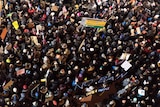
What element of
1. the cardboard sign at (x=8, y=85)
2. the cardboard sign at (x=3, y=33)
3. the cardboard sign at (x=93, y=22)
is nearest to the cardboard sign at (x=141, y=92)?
the cardboard sign at (x=93, y=22)

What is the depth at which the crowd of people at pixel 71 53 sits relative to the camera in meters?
5.20

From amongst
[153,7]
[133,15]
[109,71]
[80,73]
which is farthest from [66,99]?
[153,7]

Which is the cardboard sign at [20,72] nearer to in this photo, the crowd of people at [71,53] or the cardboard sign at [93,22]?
the crowd of people at [71,53]

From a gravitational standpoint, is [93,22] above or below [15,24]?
below

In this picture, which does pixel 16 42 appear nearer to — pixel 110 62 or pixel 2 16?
pixel 2 16

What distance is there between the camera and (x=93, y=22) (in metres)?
6.16

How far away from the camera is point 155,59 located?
19.2ft

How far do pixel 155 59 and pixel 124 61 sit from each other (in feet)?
1.63

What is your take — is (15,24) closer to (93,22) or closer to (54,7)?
(54,7)

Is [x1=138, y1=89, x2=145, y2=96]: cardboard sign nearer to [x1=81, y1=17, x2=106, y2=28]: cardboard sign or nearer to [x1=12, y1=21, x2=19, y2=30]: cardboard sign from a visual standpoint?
[x1=81, y1=17, x2=106, y2=28]: cardboard sign

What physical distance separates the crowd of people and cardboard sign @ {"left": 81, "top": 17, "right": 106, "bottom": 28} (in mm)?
67

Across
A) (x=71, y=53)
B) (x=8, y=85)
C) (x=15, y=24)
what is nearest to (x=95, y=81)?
(x=71, y=53)

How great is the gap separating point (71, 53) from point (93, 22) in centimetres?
83

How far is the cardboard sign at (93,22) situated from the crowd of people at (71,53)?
67 mm
